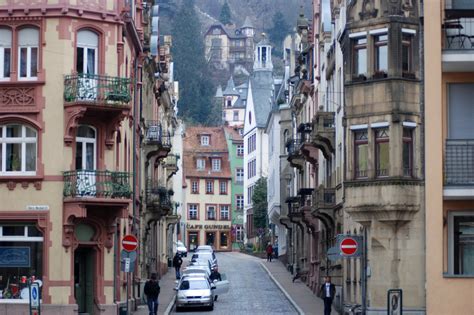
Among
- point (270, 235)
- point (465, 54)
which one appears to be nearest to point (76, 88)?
point (465, 54)

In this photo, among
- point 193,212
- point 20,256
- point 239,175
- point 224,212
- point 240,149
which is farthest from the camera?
point 240,149

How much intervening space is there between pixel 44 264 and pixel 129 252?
162 inches

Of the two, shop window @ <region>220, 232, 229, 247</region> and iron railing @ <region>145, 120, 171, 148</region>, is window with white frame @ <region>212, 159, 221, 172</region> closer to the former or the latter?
shop window @ <region>220, 232, 229, 247</region>

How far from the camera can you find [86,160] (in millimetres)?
41219

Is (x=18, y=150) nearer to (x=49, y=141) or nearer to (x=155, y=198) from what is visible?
(x=49, y=141)

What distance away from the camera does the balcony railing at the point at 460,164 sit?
3539 cm

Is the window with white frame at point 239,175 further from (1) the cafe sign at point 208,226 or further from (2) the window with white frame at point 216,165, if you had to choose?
(1) the cafe sign at point 208,226

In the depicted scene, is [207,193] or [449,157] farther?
[207,193]

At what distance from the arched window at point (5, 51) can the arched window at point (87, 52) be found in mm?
2174

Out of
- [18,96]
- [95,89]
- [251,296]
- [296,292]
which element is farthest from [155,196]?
[18,96]

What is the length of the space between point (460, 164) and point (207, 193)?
94030mm

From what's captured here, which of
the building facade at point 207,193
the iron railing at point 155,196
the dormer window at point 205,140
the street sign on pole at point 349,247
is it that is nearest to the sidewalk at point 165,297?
the iron railing at point 155,196

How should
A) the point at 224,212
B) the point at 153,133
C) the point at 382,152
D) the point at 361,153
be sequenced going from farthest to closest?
the point at 224,212 → the point at 153,133 → the point at 361,153 → the point at 382,152

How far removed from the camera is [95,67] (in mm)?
41031
